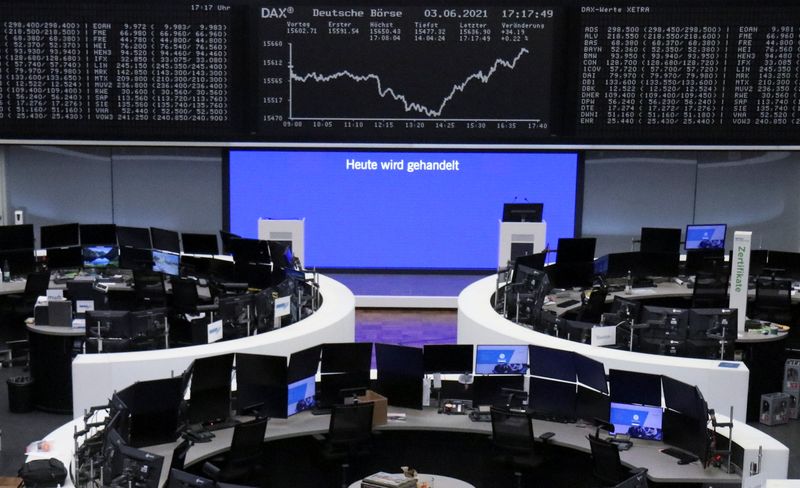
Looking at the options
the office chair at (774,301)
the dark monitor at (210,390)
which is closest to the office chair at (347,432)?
the dark monitor at (210,390)

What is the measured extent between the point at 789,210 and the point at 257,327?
8.39 m

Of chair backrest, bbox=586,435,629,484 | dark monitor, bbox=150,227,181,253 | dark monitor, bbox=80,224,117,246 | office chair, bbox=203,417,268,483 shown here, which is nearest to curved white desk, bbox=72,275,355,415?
office chair, bbox=203,417,268,483

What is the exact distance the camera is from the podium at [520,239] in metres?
12.5

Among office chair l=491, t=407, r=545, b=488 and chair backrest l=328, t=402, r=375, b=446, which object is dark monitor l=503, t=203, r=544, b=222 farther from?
chair backrest l=328, t=402, r=375, b=446

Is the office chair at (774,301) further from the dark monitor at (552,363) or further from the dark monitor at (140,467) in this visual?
the dark monitor at (140,467)

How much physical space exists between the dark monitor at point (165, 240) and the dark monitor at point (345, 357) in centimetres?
472

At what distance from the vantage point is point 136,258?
12.5 meters

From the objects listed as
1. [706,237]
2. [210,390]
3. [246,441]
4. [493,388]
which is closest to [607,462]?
[493,388]

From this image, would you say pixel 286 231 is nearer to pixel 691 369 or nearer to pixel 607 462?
pixel 691 369

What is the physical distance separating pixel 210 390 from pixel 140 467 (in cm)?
146

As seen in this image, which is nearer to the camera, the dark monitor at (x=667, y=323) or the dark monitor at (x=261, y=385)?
the dark monitor at (x=261, y=385)

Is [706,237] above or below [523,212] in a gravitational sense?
below

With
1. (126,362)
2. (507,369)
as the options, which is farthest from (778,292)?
(126,362)

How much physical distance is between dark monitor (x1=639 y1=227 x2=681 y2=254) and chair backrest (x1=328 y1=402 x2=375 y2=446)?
6066 millimetres
